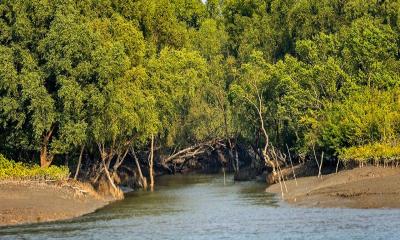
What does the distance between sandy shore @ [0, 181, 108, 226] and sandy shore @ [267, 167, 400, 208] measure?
50.4 ft

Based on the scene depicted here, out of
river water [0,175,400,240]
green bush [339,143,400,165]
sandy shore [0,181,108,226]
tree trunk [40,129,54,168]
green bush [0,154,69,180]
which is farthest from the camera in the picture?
tree trunk [40,129,54,168]

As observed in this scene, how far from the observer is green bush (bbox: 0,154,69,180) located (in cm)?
6500

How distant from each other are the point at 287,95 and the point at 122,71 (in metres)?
19.7

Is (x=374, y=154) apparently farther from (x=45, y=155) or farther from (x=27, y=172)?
(x=27, y=172)

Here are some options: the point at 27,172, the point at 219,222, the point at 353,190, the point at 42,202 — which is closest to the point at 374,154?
the point at 353,190

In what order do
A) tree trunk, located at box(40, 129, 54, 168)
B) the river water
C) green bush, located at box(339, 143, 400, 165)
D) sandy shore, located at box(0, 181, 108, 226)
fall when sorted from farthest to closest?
tree trunk, located at box(40, 129, 54, 168), green bush, located at box(339, 143, 400, 165), sandy shore, located at box(0, 181, 108, 226), the river water

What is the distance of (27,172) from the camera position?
65750mm

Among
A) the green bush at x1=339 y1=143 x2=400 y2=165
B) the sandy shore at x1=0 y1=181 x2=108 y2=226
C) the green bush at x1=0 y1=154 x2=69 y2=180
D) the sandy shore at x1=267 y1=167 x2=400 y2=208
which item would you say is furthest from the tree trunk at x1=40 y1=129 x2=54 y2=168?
the green bush at x1=339 y1=143 x2=400 y2=165

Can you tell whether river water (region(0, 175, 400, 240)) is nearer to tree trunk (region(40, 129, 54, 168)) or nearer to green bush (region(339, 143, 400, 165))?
tree trunk (region(40, 129, 54, 168))

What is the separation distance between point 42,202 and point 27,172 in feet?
21.2

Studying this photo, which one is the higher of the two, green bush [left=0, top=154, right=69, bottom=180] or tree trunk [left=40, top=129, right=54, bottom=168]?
tree trunk [left=40, top=129, right=54, bottom=168]

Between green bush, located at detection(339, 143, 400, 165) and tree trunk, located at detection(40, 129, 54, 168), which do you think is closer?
green bush, located at detection(339, 143, 400, 165)

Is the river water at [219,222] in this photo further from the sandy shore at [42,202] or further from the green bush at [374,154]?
the green bush at [374,154]

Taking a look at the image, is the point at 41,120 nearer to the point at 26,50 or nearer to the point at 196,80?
the point at 26,50
